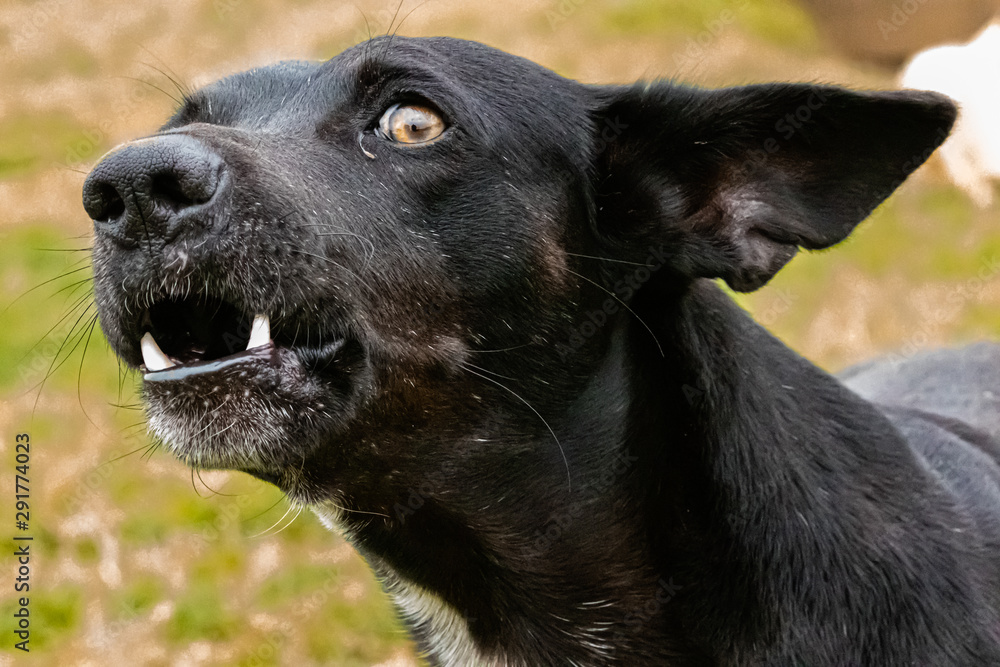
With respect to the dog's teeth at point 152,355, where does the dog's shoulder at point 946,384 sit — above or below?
below

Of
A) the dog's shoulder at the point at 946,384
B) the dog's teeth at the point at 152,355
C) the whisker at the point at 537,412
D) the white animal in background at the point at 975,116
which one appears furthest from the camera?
the white animal in background at the point at 975,116

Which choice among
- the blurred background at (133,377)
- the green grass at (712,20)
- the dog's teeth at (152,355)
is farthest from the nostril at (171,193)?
the green grass at (712,20)

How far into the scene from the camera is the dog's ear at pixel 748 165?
118 inches

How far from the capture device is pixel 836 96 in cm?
299

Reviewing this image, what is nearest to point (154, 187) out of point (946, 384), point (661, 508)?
point (661, 508)

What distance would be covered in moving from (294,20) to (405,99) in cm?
1103

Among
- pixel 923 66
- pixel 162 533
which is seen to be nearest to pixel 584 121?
pixel 162 533

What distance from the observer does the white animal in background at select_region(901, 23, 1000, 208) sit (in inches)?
420

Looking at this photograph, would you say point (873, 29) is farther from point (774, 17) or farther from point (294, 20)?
point (294, 20)

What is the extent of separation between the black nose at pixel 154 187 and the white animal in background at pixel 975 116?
9.11m

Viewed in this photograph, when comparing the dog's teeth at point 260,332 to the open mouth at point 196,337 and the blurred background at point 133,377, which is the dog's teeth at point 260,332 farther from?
the blurred background at point 133,377

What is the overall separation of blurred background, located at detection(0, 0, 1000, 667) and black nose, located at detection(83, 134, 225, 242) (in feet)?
1.69

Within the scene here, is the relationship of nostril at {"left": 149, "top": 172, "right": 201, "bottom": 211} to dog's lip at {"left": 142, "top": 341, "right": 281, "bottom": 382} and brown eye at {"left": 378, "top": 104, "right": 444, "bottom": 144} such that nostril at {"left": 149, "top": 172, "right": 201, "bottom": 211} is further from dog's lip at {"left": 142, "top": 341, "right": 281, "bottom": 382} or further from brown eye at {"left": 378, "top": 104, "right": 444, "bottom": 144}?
brown eye at {"left": 378, "top": 104, "right": 444, "bottom": 144}

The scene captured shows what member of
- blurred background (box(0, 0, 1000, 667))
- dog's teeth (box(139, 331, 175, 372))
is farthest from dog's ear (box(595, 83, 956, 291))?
dog's teeth (box(139, 331, 175, 372))
